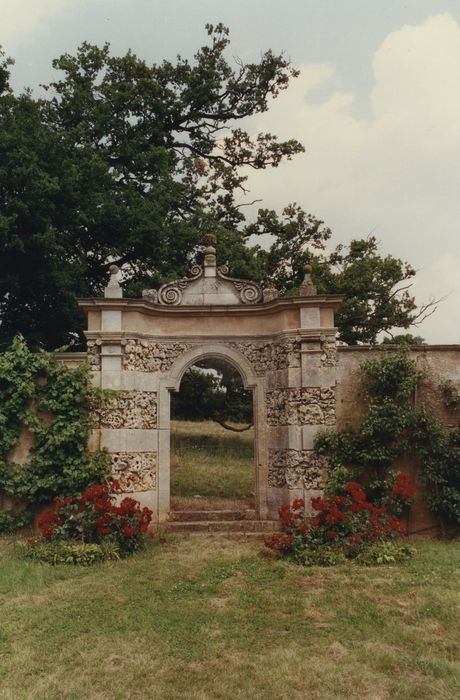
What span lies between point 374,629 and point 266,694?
1778 millimetres

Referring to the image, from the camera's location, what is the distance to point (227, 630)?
604 cm

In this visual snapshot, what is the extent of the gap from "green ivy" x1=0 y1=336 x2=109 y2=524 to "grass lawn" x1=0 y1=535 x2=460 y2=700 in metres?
1.61

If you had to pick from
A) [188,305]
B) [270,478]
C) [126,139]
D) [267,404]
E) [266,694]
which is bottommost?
[266,694]

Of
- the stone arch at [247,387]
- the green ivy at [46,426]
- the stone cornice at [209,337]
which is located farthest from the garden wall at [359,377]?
the stone arch at [247,387]

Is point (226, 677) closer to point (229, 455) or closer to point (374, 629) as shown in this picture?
point (374, 629)

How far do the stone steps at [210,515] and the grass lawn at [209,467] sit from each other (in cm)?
79

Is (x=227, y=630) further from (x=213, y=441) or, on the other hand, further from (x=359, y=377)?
(x=213, y=441)

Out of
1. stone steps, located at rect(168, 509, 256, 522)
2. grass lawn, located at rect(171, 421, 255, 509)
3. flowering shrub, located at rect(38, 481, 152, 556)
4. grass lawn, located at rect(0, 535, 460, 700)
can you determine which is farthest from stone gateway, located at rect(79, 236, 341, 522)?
grass lawn, located at rect(0, 535, 460, 700)

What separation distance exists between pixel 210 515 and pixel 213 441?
7497 mm

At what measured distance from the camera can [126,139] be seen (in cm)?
1775

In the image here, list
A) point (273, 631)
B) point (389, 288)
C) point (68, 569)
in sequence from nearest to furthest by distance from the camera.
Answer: point (273, 631) < point (68, 569) < point (389, 288)

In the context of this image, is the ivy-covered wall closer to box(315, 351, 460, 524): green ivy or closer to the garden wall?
the garden wall

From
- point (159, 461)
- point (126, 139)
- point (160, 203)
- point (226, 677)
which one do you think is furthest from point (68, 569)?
point (126, 139)

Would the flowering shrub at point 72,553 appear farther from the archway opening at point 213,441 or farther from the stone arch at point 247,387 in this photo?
the archway opening at point 213,441
